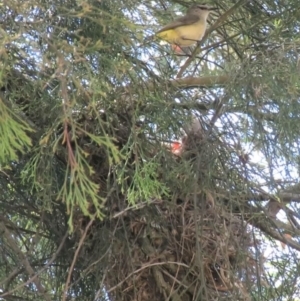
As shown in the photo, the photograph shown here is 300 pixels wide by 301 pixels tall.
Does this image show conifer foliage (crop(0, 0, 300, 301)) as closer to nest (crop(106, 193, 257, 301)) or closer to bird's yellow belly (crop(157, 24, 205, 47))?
nest (crop(106, 193, 257, 301))

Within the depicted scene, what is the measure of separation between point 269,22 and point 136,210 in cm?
76

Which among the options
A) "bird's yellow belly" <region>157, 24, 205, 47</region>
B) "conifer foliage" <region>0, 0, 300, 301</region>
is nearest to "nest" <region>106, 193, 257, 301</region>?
"conifer foliage" <region>0, 0, 300, 301</region>

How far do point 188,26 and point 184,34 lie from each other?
0.07 m

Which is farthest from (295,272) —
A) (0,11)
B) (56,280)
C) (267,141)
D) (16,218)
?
(0,11)

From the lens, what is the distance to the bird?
2.55 meters

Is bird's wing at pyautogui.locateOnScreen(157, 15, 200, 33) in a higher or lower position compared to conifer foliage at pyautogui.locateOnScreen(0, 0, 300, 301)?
higher

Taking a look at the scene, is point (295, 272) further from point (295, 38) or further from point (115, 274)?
point (295, 38)

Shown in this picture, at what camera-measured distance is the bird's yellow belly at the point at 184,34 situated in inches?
101

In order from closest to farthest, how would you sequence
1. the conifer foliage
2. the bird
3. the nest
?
the conifer foliage → the nest → the bird

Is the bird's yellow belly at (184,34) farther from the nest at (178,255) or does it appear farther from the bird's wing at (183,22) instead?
the nest at (178,255)

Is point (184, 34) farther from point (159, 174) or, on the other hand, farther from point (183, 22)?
point (159, 174)

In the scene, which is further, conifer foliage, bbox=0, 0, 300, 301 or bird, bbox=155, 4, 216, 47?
bird, bbox=155, 4, 216, 47

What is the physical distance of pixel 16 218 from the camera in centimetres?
235

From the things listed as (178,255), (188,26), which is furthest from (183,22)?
(178,255)
